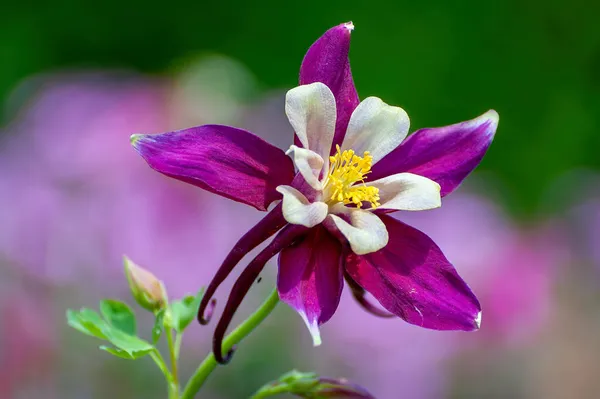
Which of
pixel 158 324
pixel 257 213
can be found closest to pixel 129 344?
pixel 158 324

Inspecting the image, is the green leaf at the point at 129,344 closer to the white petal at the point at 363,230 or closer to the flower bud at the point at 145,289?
the flower bud at the point at 145,289

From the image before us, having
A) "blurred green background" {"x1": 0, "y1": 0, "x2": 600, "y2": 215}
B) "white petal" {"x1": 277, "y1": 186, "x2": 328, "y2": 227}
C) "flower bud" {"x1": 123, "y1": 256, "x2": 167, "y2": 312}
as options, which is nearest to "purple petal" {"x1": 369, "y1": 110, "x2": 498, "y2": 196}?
"white petal" {"x1": 277, "y1": 186, "x2": 328, "y2": 227}

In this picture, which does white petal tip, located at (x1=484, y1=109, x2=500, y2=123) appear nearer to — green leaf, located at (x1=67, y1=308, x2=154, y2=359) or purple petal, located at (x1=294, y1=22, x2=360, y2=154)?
purple petal, located at (x1=294, y1=22, x2=360, y2=154)

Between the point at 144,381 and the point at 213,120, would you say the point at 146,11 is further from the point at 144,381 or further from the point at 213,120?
the point at 144,381

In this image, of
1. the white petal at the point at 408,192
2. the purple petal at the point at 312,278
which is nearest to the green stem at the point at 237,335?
the purple petal at the point at 312,278

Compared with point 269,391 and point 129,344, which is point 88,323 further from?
point 269,391
